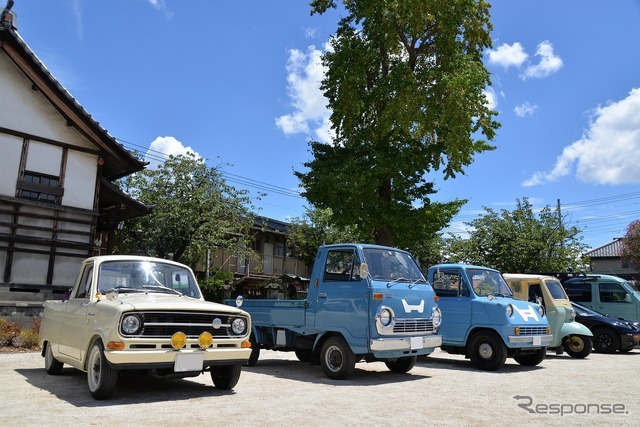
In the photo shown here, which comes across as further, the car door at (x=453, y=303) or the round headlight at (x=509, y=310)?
the car door at (x=453, y=303)

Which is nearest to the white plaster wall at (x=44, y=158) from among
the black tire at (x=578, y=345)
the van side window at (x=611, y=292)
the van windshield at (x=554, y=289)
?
the van windshield at (x=554, y=289)

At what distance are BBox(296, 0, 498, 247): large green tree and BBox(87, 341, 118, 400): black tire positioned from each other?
12147mm

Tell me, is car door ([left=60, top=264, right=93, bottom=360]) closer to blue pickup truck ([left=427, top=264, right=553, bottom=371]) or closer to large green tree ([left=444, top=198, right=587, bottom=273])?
blue pickup truck ([left=427, top=264, right=553, bottom=371])

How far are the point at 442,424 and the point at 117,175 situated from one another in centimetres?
1599

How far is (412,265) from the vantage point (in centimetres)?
958

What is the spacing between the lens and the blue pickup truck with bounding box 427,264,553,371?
10.5 m

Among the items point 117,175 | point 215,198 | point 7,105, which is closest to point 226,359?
point 7,105

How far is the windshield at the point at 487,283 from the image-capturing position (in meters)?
11.3

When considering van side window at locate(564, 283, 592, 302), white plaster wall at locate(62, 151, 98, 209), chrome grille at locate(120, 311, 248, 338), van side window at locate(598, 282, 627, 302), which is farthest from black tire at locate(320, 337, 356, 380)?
van side window at locate(598, 282, 627, 302)

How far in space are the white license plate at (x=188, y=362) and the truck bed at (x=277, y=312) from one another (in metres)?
3.26

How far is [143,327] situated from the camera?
6074mm

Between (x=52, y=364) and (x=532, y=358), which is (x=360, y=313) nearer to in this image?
(x=52, y=364)

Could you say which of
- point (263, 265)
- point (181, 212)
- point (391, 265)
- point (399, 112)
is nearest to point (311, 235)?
point (263, 265)

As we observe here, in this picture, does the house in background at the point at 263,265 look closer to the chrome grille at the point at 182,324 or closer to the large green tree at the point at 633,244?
the chrome grille at the point at 182,324
